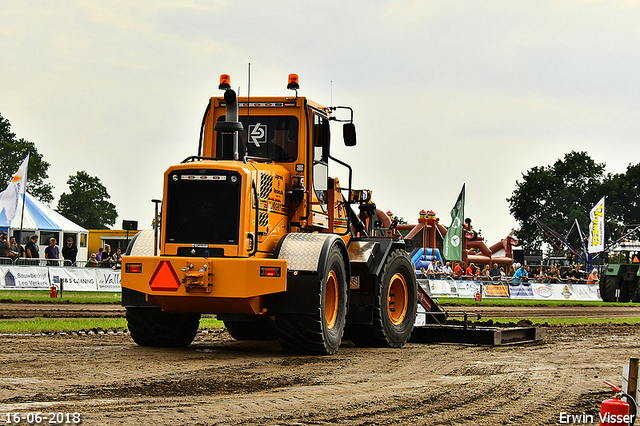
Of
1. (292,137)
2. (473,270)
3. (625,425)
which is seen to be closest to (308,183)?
(292,137)

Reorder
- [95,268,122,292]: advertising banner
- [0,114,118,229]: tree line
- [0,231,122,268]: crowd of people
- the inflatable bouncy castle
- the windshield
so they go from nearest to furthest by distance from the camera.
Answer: the windshield → [0,231,122,268]: crowd of people → [95,268,122,292]: advertising banner → the inflatable bouncy castle → [0,114,118,229]: tree line

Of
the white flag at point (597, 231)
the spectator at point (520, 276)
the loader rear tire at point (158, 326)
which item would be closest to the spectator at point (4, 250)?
the loader rear tire at point (158, 326)

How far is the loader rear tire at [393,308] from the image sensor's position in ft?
39.6

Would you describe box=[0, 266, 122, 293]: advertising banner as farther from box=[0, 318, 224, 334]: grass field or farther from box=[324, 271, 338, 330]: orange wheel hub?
box=[324, 271, 338, 330]: orange wheel hub

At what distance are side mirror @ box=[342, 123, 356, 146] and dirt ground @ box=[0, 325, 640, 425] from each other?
9.62 feet

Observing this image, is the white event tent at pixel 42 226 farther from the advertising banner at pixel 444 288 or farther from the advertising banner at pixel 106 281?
the advertising banner at pixel 444 288

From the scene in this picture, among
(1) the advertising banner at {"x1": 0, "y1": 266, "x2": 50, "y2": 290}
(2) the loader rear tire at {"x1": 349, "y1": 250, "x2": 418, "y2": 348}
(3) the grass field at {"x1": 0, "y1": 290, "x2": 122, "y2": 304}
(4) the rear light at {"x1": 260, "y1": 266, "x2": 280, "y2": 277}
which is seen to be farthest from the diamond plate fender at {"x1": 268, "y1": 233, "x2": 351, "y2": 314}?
(1) the advertising banner at {"x1": 0, "y1": 266, "x2": 50, "y2": 290}

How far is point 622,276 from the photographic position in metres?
36.6

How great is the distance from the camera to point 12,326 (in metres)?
13.7

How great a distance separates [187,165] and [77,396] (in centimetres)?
409

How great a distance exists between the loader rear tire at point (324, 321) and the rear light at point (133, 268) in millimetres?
1812

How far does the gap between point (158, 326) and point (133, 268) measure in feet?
3.79

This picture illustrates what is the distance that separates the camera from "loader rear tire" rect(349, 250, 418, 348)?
12.1 metres

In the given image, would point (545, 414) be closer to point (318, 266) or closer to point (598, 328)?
point (318, 266)
